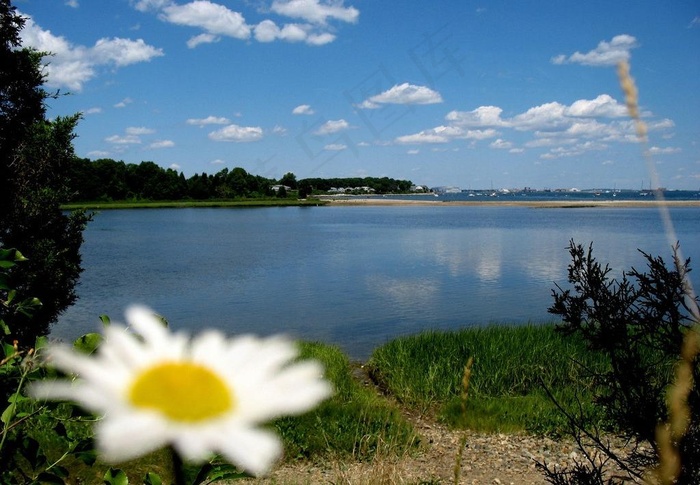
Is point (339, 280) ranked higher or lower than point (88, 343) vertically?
lower

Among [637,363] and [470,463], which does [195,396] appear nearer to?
[637,363]

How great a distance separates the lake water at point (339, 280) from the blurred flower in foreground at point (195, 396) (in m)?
13.9

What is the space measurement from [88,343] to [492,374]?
1029cm

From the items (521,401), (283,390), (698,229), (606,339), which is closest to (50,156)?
(521,401)

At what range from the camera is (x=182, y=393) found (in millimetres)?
373

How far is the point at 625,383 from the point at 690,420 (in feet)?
1.30

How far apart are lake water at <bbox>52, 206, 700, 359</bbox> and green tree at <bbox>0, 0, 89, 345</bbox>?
261 inches

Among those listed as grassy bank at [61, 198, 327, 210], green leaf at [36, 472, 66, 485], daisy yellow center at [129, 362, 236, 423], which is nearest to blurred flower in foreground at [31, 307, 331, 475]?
daisy yellow center at [129, 362, 236, 423]

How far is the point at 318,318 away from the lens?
1833cm

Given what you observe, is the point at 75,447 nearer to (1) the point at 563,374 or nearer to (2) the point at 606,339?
(2) the point at 606,339

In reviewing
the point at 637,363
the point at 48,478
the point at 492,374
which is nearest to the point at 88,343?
the point at 48,478

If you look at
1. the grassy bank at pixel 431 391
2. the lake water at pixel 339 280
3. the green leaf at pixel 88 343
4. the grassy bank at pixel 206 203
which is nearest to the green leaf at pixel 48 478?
the green leaf at pixel 88 343

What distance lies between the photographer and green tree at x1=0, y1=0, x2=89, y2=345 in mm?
9102

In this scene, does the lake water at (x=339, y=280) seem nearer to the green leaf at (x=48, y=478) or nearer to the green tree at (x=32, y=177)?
the green tree at (x=32, y=177)
